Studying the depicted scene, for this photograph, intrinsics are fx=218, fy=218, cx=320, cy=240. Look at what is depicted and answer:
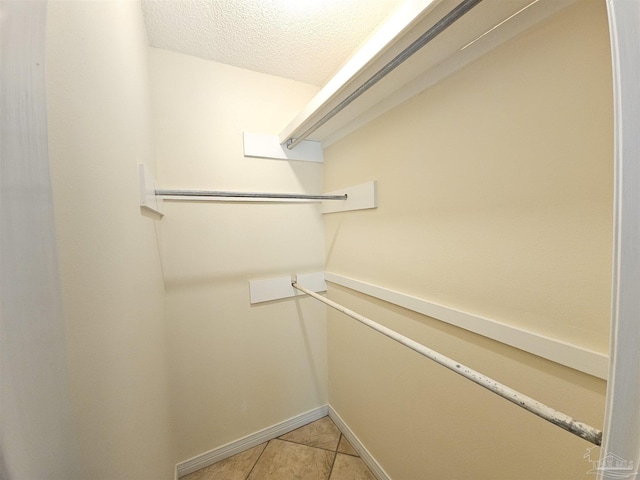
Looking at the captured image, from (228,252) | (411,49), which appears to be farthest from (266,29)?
(228,252)

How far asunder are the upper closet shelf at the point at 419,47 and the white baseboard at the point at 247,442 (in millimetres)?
1967

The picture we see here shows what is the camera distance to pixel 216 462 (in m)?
1.34

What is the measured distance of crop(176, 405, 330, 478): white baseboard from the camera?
1.28m

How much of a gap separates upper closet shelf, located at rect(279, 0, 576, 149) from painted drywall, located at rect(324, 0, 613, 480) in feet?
0.14

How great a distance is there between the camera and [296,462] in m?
1.32

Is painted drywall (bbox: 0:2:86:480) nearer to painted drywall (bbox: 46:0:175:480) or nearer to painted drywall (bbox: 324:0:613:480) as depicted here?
painted drywall (bbox: 46:0:175:480)

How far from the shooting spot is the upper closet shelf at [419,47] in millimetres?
599

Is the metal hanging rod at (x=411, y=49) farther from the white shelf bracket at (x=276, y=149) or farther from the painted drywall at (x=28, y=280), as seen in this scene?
the painted drywall at (x=28, y=280)

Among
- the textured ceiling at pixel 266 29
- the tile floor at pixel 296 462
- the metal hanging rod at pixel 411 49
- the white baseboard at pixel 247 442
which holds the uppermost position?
the textured ceiling at pixel 266 29

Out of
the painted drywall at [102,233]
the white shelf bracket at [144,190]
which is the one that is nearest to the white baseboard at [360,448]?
the painted drywall at [102,233]

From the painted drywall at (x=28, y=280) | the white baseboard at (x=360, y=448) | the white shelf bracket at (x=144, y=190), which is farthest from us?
the white baseboard at (x=360, y=448)

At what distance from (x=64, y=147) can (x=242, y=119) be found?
45.2 inches

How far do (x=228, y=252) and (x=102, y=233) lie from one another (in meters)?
0.87

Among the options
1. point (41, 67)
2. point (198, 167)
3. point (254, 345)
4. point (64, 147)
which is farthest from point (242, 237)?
point (41, 67)
